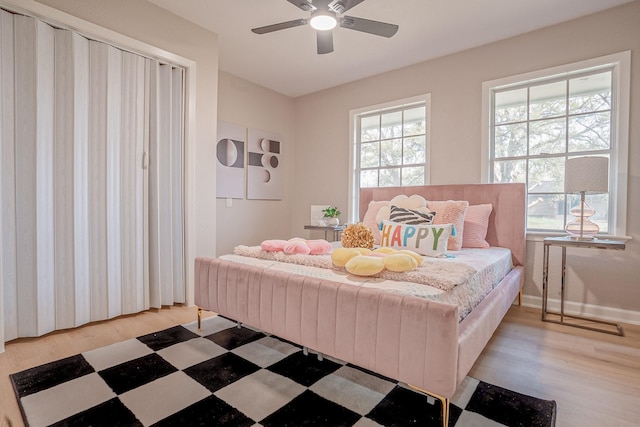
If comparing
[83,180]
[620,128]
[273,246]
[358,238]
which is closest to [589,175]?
[620,128]

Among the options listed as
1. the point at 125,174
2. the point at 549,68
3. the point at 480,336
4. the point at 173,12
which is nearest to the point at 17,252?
the point at 125,174

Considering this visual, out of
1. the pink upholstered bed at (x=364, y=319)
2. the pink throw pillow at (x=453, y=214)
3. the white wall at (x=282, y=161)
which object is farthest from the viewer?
the white wall at (x=282, y=161)

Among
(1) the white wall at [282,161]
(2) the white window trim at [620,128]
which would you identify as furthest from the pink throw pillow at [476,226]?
(1) the white wall at [282,161]

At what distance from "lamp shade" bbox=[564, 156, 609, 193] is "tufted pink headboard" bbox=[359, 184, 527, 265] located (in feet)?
1.58

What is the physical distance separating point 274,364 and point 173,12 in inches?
118

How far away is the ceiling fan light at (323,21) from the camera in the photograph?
2194 mm

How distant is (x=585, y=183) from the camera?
2426 mm

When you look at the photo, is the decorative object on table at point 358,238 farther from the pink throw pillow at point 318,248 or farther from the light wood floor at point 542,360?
the light wood floor at point 542,360

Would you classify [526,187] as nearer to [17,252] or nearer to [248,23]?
[248,23]

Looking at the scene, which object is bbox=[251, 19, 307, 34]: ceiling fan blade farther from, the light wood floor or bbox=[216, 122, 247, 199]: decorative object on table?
the light wood floor

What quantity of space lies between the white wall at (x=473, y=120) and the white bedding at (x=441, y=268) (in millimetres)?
937

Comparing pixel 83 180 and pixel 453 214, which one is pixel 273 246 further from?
pixel 453 214

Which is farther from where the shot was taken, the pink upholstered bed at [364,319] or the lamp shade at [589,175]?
the lamp shade at [589,175]

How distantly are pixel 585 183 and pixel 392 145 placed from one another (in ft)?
6.74
